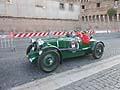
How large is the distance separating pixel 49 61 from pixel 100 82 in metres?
1.94

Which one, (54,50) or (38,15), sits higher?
(38,15)

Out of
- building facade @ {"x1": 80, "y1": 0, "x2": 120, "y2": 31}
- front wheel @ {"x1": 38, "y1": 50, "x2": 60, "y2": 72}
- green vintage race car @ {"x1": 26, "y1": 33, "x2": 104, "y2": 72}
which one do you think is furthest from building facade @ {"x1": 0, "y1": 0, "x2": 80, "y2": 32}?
front wheel @ {"x1": 38, "y1": 50, "x2": 60, "y2": 72}

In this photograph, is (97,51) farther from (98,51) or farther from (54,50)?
(54,50)

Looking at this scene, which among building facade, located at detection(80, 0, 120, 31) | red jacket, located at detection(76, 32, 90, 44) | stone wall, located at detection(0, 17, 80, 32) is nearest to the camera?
red jacket, located at detection(76, 32, 90, 44)

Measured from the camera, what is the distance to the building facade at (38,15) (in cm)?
3130

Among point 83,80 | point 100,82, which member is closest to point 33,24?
point 83,80

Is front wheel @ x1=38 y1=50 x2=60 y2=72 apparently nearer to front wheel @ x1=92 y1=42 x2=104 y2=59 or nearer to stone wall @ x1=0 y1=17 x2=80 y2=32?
front wheel @ x1=92 y1=42 x2=104 y2=59

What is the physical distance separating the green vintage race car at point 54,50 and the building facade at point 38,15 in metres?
22.0

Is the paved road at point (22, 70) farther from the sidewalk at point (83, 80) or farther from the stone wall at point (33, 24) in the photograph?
the stone wall at point (33, 24)

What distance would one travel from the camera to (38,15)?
36250 millimetres

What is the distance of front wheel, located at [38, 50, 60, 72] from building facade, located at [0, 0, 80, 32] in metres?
Answer: 22.8

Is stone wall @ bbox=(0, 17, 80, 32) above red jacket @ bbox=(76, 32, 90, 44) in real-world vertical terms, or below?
above

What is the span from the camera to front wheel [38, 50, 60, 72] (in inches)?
265

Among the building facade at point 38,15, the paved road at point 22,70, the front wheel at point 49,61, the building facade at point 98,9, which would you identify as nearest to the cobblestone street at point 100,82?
the paved road at point 22,70
